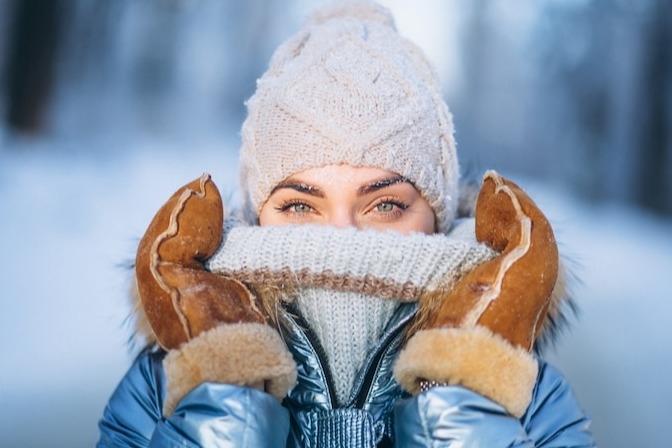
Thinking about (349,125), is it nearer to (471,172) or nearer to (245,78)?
(471,172)

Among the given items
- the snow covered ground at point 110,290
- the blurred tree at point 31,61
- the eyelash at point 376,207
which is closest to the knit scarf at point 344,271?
the eyelash at point 376,207

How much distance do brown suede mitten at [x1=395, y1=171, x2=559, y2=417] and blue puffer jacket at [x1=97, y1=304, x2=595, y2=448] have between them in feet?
0.08

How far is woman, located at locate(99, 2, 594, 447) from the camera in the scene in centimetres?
90

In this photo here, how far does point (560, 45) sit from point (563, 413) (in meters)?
1.95

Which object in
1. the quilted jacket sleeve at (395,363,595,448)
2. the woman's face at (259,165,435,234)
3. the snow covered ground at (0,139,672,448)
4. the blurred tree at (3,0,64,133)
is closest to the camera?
the quilted jacket sleeve at (395,363,595,448)

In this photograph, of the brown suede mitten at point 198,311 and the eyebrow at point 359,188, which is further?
the eyebrow at point 359,188

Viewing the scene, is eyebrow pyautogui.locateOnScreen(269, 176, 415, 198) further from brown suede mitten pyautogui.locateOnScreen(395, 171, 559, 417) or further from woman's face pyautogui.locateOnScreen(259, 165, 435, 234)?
brown suede mitten pyautogui.locateOnScreen(395, 171, 559, 417)

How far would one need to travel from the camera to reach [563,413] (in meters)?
1.11

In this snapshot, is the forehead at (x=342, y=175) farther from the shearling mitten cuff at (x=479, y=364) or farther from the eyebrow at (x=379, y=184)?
the shearling mitten cuff at (x=479, y=364)

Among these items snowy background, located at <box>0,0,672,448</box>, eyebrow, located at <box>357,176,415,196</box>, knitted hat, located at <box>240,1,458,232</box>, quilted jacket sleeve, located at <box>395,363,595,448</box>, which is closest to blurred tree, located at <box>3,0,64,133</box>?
snowy background, located at <box>0,0,672,448</box>

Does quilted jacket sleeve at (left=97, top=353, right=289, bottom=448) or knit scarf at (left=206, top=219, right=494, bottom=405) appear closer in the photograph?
quilted jacket sleeve at (left=97, top=353, right=289, bottom=448)

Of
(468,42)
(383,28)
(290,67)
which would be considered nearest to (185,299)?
(290,67)

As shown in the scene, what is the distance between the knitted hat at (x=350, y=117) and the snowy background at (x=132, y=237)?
0.24 meters

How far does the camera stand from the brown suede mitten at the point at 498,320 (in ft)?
2.94
